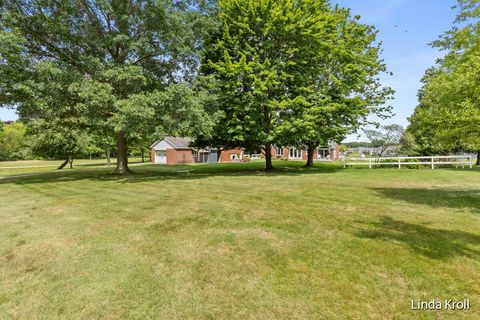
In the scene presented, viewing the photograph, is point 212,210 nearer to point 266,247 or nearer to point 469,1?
point 266,247

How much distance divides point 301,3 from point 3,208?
68.1ft

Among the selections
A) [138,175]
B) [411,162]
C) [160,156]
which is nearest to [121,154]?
[138,175]

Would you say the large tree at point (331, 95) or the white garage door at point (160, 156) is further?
the white garage door at point (160, 156)

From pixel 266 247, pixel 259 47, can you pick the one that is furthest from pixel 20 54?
pixel 266 247

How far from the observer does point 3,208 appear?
8.71 metres

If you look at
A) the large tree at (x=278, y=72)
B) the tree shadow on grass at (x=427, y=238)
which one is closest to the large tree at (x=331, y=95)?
the large tree at (x=278, y=72)

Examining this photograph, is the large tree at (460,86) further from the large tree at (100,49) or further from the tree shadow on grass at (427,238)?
the large tree at (100,49)

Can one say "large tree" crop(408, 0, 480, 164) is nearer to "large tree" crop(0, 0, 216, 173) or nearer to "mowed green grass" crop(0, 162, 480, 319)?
"mowed green grass" crop(0, 162, 480, 319)

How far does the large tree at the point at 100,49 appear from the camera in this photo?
46.6ft

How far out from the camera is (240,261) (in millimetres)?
4406

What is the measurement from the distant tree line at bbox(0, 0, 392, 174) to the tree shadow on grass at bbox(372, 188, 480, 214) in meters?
8.03

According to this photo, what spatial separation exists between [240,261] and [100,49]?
56.1 ft

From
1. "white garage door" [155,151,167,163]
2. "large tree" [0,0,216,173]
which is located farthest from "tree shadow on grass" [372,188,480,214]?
"white garage door" [155,151,167,163]

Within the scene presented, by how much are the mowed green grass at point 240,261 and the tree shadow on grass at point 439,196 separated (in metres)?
0.17
